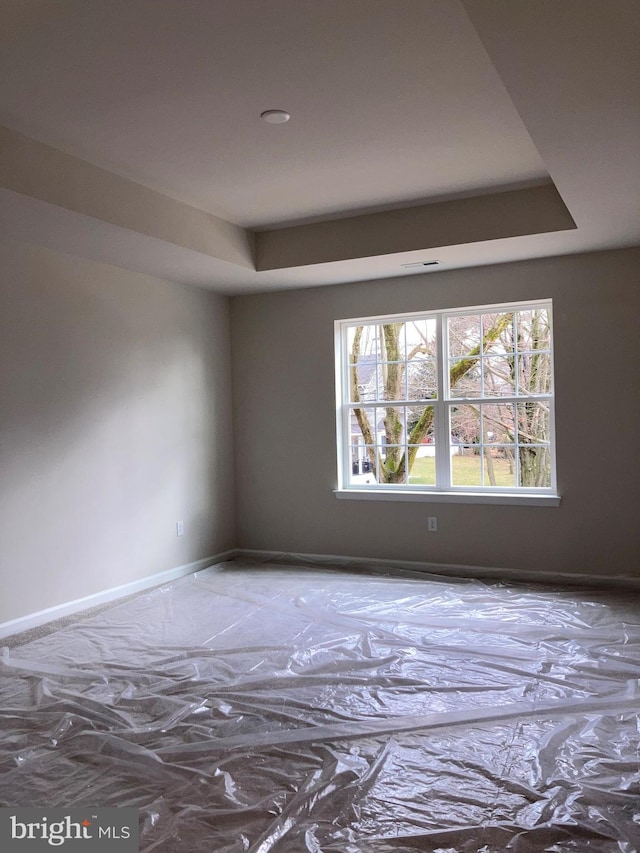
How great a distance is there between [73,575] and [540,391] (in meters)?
3.56

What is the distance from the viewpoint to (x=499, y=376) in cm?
529

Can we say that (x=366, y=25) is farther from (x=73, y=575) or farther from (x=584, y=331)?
(x=73, y=575)

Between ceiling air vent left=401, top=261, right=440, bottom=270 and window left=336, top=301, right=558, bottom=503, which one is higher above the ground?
ceiling air vent left=401, top=261, right=440, bottom=270

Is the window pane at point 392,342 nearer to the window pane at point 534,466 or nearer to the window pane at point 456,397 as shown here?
the window pane at point 456,397

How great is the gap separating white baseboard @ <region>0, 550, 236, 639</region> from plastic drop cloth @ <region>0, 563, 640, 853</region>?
0.30 metres

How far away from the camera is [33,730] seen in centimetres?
271

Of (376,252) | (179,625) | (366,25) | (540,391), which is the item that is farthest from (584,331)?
(179,625)

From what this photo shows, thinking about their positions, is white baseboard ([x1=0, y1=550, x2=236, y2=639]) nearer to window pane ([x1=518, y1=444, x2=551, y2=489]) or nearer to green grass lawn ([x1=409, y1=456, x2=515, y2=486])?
green grass lawn ([x1=409, y1=456, x2=515, y2=486])

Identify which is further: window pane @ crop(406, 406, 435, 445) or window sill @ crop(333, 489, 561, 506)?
window pane @ crop(406, 406, 435, 445)

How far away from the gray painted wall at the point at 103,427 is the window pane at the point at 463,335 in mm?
1954

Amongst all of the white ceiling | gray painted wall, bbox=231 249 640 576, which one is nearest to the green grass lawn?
gray painted wall, bbox=231 249 640 576

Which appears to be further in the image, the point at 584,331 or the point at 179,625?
the point at 584,331

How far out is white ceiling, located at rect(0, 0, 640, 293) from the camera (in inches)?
88.2
